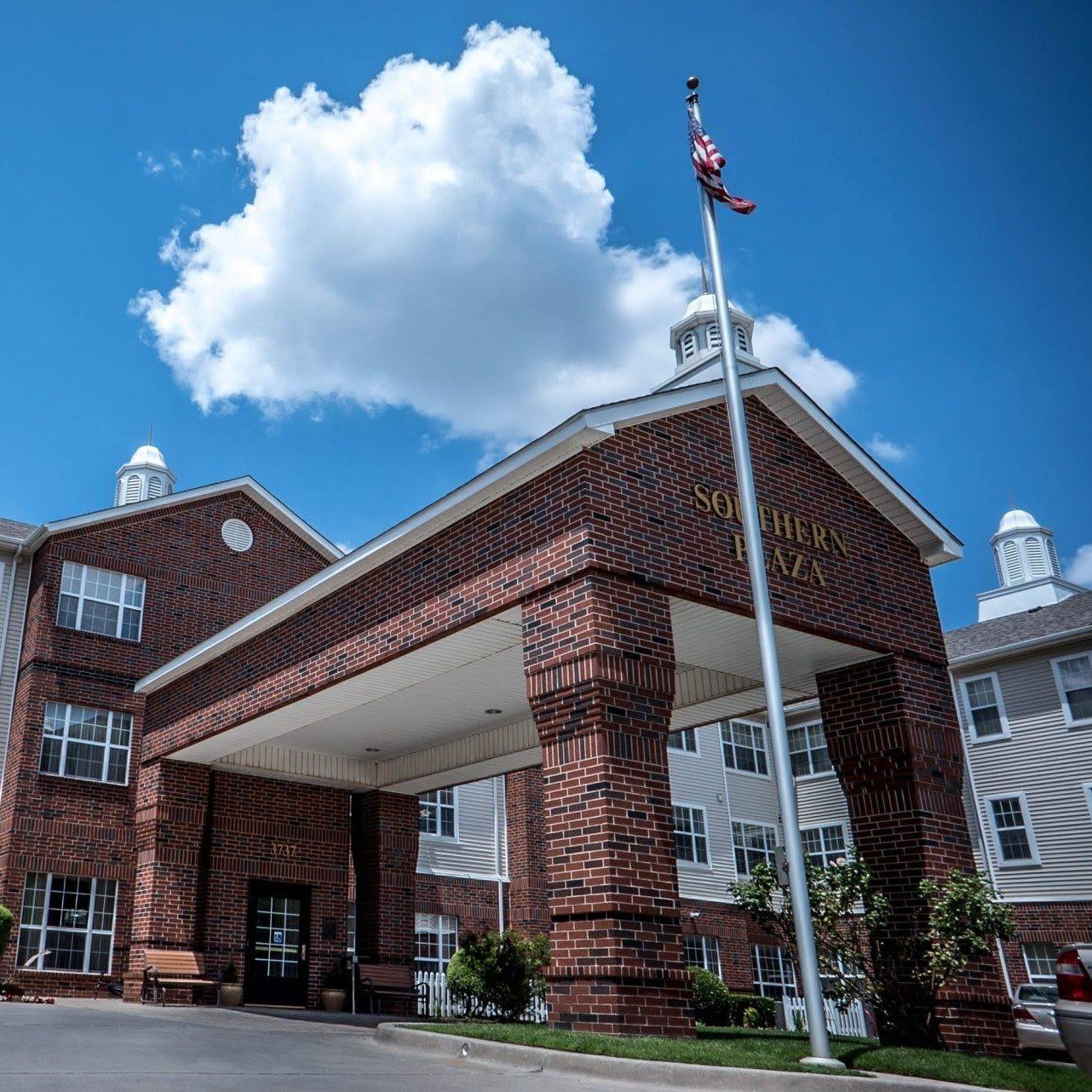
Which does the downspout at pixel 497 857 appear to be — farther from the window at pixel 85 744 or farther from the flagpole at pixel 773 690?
the flagpole at pixel 773 690

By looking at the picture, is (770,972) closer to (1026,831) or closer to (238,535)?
(1026,831)

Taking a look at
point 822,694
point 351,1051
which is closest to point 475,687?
point 822,694

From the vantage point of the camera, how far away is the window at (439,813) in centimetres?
2658

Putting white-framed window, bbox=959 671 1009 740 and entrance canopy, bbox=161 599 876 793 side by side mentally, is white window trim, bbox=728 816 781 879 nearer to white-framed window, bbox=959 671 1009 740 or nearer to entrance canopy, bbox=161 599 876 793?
white-framed window, bbox=959 671 1009 740

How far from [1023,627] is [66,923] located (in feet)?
84.0

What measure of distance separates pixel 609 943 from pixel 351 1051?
297 cm

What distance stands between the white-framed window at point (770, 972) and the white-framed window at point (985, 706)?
855 centimetres

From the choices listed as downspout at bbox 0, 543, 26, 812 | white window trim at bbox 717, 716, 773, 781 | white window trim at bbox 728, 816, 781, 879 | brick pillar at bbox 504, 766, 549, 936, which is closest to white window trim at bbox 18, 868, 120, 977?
downspout at bbox 0, 543, 26, 812

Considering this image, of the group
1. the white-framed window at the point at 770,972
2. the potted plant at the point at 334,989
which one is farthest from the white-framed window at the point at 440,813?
the white-framed window at the point at 770,972

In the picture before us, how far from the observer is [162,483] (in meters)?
33.5

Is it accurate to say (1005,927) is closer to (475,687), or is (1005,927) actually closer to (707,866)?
(475,687)

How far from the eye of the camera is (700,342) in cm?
3919

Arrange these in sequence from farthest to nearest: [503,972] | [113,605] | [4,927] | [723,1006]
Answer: [723,1006]
[113,605]
[503,972]
[4,927]

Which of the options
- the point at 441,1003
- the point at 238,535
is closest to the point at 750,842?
the point at 441,1003
